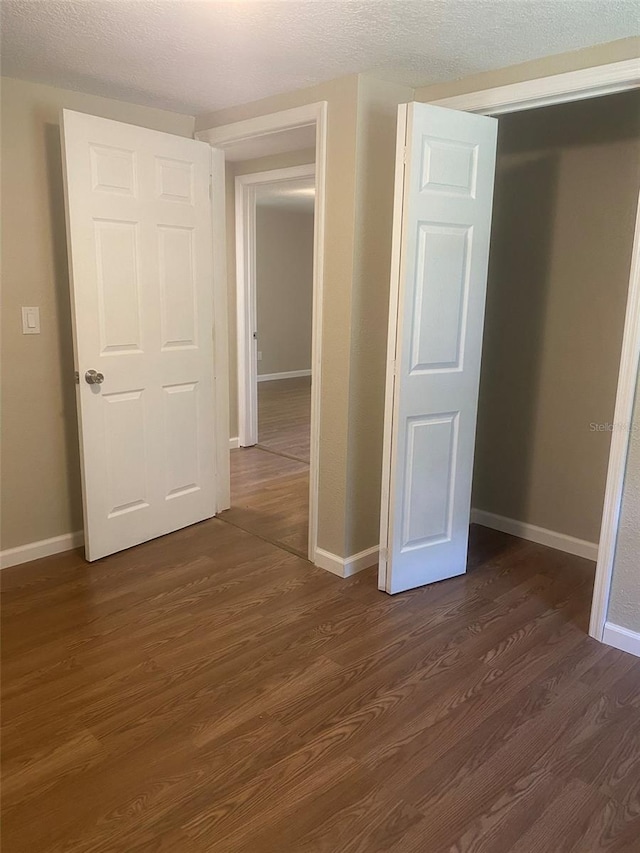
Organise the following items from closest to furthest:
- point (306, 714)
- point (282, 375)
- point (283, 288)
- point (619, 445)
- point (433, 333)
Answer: point (306, 714), point (619, 445), point (433, 333), point (283, 288), point (282, 375)

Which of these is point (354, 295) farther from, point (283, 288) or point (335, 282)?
A: point (283, 288)

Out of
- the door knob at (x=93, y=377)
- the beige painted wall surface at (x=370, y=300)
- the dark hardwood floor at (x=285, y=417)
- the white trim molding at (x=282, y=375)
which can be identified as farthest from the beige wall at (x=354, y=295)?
the white trim molding at (x=282, y=375)

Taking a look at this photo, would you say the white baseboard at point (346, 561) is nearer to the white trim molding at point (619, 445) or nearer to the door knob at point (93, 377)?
the white trim molding at point (619, 445)

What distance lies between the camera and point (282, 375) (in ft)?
29.6

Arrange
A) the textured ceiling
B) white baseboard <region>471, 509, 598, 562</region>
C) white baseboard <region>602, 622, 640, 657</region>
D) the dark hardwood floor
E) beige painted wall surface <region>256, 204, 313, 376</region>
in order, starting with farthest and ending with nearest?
beige painted wall surface <region>256, 204, 313, 376</region>, the dark hardwood floor, white baseboard <region>471, 509, 598, 562</region>, white baseboard <region>602, 622, 640, 657</region>, the textured ceiling

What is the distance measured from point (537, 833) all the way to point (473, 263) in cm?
207

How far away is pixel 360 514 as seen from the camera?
3.02 m

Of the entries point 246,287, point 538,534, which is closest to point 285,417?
point 246,287

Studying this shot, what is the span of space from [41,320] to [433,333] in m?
1.87

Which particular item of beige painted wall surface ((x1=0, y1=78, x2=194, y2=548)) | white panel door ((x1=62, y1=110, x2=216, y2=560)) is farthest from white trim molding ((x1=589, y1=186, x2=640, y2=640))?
beige painted wall surface ((x1=0, y1=78, x2=194, y2=548))

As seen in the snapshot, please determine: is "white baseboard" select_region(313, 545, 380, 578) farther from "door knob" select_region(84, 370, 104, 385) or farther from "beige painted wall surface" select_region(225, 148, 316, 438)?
"beige painted wall surface" select_region(225, 148, 316, 438)

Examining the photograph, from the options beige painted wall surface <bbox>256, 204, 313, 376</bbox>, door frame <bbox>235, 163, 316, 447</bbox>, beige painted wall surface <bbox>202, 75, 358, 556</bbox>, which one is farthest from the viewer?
beige painted wall surface <bbox>256, 204, 313, 376</bbox>

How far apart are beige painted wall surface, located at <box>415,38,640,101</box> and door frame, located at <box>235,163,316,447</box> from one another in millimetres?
1923

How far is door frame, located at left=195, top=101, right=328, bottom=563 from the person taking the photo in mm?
2756
